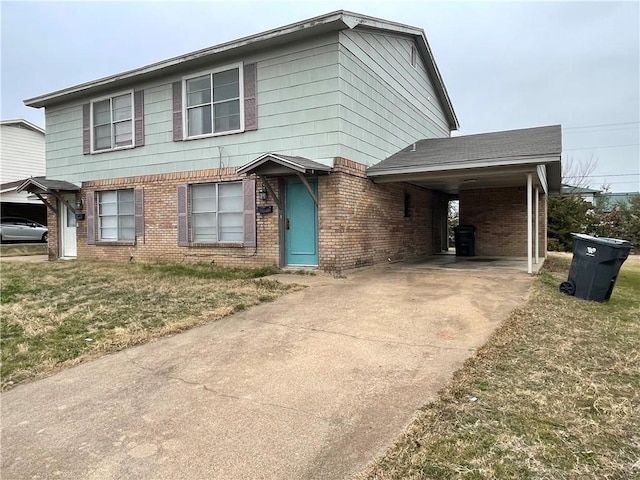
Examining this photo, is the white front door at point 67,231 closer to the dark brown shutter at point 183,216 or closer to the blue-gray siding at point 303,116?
the blue-gray siding at point 303,116

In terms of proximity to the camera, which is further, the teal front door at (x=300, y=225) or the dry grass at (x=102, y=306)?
the teal front door at (x=300, y=225)

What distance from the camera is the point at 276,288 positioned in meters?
7.81

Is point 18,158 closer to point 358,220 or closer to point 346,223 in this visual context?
point 358,220

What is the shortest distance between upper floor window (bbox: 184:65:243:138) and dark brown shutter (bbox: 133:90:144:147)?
5.27 ft

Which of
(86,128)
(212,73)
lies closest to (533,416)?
(212,73)

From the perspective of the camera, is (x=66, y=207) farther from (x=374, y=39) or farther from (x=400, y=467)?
(x=400, y=467)

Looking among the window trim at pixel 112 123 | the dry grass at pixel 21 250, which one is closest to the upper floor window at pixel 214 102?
the window trim at pixel 112 123

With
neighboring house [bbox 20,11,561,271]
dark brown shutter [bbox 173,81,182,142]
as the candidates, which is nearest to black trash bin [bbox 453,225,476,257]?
neighboring house [bbox 20,11,561,271]

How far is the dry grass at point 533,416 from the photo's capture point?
230 cm

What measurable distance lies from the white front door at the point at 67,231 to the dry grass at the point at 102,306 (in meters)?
3.45

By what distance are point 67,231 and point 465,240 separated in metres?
13.4

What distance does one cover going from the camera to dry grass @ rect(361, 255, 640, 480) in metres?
2.30

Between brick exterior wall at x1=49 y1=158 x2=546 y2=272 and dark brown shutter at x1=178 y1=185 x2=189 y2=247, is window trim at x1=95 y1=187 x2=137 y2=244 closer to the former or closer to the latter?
brick exterior wall at x1=49 y1=158 x2=546 y2=272

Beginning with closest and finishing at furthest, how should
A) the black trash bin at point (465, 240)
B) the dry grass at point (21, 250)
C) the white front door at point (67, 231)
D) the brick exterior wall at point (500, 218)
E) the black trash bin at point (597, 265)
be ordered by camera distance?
1. the black trash bin at point (597, 265)
2. the white front door at point (67, 231)
3. the brick exterior wall at point (500, 218)
4. the black trash bin at point (465, 240)
5. the dry grass at point (21, 250)
